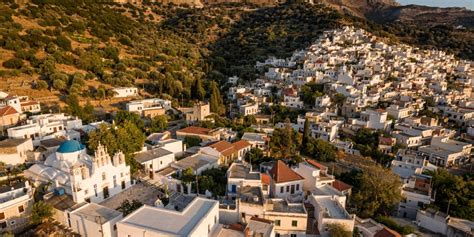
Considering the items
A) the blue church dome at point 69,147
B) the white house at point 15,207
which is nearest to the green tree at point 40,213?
the white house at point 15,207

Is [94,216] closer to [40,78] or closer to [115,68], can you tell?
[40,78]

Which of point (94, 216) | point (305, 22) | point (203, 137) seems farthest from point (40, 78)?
point (305, 22)

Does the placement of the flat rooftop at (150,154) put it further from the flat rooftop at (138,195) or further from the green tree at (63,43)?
the green tree at (63,43)

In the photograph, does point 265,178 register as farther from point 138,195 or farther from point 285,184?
point 138,195

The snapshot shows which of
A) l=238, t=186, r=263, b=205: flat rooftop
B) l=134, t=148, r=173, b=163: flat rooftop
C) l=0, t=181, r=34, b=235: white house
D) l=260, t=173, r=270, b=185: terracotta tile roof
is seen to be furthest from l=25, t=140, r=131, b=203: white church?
l=260, t=173, r=270, b=185: terracotta tile roof

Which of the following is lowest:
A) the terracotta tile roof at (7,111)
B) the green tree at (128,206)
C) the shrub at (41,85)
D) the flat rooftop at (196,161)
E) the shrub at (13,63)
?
the green tree at (128,206)

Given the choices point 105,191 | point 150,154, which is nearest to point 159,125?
point 150,154
